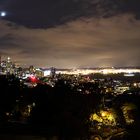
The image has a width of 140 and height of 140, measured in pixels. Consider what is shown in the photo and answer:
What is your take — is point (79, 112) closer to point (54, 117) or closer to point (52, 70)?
point (54, 117)

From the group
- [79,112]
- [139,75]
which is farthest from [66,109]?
[139,75]

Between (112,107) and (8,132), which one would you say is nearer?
(8,132)

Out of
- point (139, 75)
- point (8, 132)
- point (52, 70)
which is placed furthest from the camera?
point (139, 75)

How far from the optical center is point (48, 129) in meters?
22.2

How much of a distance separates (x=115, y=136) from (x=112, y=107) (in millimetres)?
7739

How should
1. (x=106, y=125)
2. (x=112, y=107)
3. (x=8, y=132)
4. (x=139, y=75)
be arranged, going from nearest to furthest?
(x=8, y=132)
(x=106, y=125)
(x=112, y=107)
(x=139, y=75)

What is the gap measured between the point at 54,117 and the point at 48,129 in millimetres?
1801

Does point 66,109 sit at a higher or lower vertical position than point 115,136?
higher

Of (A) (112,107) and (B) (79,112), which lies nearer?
(B) (79,112)

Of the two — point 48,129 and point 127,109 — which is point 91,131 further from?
point 127,109

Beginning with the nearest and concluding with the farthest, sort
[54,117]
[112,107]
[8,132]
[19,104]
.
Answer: [8,132] → [54,117] → [112,107] → [19,104]

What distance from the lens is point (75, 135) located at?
22.0 meters

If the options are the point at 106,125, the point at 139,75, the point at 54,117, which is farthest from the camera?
the point at 139,75

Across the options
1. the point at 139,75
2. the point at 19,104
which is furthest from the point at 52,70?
the point at 19,104
